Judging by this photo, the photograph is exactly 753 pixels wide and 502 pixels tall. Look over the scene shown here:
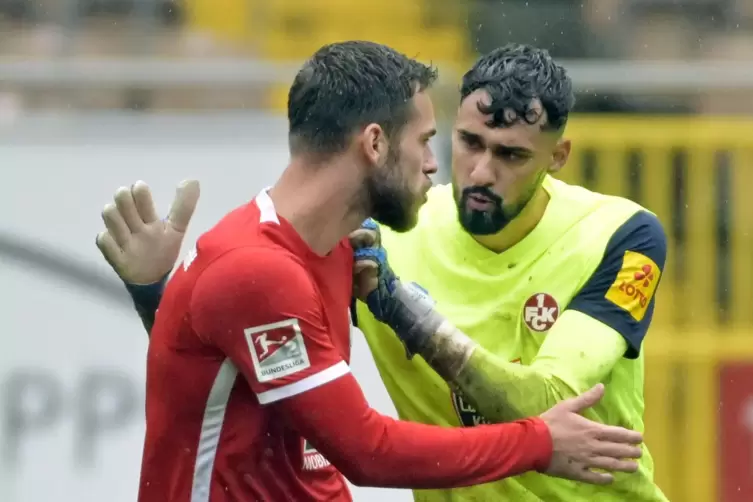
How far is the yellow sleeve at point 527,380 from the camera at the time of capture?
3.72 metres

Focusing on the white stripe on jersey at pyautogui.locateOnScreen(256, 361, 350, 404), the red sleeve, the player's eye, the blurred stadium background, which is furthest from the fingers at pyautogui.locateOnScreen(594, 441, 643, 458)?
the blurred stadium background

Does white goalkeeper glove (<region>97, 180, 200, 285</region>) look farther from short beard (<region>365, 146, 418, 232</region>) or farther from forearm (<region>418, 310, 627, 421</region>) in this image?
forearm (<region>418, 310, 627, 421</region>)

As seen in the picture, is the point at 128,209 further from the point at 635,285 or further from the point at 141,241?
the point at 635,285

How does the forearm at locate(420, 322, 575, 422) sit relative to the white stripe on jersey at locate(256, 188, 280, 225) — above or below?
below

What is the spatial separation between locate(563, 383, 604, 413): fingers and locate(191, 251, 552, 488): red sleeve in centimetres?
22

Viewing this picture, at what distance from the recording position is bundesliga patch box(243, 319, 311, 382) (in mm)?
3270

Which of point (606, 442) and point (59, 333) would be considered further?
point (59, 333)

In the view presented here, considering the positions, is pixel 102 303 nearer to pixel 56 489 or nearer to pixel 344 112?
pixel 56 489

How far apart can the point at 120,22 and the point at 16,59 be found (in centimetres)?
64

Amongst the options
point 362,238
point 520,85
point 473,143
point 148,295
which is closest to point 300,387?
point 362,238

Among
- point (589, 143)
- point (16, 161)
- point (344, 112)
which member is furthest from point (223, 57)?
point (344, 112)

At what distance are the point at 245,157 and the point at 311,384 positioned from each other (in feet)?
11.2

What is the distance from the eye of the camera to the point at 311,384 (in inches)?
129

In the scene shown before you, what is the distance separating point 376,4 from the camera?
24.7 feet
